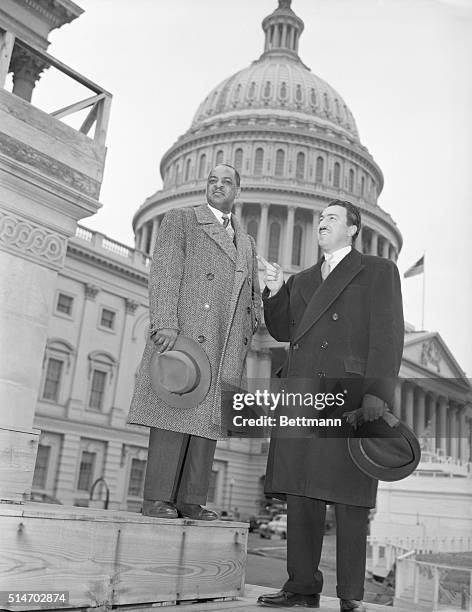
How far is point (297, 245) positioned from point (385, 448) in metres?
49.7

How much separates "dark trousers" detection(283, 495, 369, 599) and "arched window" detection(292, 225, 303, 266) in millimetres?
47550

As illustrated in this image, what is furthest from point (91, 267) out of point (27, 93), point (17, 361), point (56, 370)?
point (17, 361)

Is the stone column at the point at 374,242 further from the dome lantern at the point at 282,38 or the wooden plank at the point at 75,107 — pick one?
the wooden plank at the point at 75,107

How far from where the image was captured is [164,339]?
3.39 metres

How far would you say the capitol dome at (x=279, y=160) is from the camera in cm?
5172

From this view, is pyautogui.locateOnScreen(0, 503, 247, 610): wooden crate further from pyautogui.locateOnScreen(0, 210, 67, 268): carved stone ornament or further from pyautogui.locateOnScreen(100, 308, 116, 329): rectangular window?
pyautogui.locateOnScreen(100, 308, 116, 329): rectangular window

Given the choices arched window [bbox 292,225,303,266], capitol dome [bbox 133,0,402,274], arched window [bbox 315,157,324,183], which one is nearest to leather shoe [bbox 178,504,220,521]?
capitol dome [bbox 133,0,402,274]

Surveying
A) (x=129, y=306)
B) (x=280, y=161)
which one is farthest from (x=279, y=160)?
(x=129, y=306)

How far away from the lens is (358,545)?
3.30 meters

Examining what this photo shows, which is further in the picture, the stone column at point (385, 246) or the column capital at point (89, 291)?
the stone column at point (385, 246)

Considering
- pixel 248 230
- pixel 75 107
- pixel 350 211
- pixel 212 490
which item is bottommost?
pixel 212 490

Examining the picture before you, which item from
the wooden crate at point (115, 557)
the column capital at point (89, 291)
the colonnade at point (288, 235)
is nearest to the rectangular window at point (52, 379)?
the column capital at point (89, 291)

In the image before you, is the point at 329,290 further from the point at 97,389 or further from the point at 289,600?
the point at 97,389

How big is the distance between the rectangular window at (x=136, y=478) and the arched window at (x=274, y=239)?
21016 millimetres
